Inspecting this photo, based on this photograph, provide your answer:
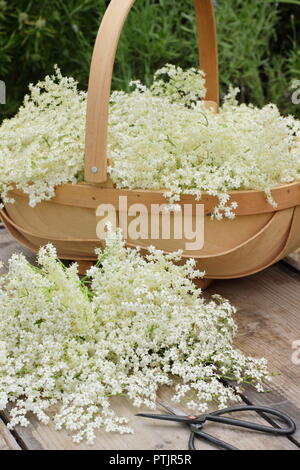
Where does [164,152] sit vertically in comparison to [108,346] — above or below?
above

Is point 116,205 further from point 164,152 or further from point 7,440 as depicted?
point 7,440

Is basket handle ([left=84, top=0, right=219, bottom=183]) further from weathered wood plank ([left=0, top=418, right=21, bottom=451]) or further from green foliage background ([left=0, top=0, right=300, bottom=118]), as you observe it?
green foliage background ([left=0, top=0, right=300, bottom=118])

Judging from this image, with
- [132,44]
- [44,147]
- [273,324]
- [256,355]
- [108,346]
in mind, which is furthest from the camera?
[132,44]

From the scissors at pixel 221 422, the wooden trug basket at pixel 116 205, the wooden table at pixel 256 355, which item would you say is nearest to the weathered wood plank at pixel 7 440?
the wooden table at pixel 256 355

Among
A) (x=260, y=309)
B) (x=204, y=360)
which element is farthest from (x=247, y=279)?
(x=204, y=360)

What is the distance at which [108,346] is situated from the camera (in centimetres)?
119

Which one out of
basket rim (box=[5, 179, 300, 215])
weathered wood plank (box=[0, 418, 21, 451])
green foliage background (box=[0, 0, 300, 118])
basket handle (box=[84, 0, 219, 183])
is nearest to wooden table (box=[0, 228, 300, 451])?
weathered wood plank (box=[0, 418, 21, 451])

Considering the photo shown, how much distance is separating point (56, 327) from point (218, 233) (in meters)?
0.42

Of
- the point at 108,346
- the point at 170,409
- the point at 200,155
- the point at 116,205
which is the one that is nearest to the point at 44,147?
the point at 116,205

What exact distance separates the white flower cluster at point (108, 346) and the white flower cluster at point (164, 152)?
0.20m

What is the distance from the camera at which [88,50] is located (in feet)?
9.84

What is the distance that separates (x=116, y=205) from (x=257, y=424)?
1.84 ft

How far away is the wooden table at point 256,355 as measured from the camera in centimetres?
106

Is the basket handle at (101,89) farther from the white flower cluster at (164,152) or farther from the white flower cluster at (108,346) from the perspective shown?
the white flower cluster at (108,346)
